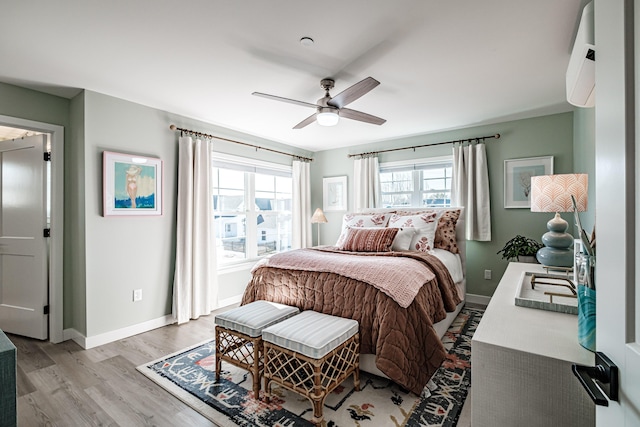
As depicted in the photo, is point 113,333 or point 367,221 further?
point 367,221

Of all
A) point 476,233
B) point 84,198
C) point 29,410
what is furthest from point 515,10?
point 29,410

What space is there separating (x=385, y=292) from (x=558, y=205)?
1.42 meters

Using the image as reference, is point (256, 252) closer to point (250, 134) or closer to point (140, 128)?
point (250, 134)

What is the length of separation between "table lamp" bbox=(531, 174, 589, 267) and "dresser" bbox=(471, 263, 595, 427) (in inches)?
45.4

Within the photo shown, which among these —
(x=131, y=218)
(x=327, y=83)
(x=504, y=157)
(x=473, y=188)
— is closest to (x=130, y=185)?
(x=131, y=218)

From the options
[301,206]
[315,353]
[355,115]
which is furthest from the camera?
[301,206]

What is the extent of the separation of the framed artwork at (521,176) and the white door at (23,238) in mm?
5095

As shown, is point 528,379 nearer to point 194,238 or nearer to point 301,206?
point 194,238

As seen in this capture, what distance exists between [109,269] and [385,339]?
2.67 meters

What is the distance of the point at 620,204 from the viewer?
1.83 feet

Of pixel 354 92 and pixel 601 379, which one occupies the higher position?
pixel 354 92

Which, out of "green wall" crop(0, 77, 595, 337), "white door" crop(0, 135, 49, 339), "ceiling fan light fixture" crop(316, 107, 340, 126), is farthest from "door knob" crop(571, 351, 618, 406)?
"white door" crop(0, 135, 49, 339)

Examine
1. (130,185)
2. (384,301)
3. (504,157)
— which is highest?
(504,157)

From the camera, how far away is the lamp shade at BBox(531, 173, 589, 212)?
216 centimetres
